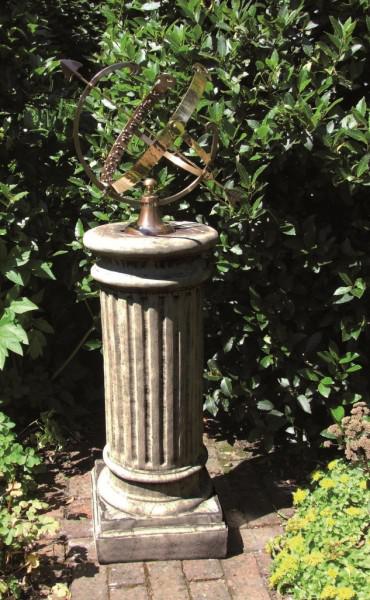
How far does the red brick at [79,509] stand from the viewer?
11.6ft

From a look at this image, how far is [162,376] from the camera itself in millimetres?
3016

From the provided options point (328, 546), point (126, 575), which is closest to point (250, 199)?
point (328, 546)

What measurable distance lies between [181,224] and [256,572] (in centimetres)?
172

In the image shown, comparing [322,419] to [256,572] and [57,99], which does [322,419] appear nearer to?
[256,572]

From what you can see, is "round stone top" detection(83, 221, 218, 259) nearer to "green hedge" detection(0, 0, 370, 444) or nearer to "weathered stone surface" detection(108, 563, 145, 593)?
"green hedge" detection(0, 0, 370, 444)

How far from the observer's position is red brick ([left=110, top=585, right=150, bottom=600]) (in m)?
2.94

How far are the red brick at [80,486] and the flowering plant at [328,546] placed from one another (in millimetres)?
1140

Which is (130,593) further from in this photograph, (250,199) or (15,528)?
(250,199)

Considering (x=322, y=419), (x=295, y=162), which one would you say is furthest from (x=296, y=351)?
(x=295, y=162)

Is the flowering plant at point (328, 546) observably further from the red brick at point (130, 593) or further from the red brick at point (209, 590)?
the red brick at point (130, 593)

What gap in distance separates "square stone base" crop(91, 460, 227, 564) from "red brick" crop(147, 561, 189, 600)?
0.14 feet

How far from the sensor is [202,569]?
3.14 m

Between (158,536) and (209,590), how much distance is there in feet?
1.12

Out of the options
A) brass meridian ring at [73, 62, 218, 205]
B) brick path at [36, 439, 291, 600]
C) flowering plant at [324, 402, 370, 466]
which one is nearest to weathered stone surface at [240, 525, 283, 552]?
brick path at [36, 439, 291, 600]
